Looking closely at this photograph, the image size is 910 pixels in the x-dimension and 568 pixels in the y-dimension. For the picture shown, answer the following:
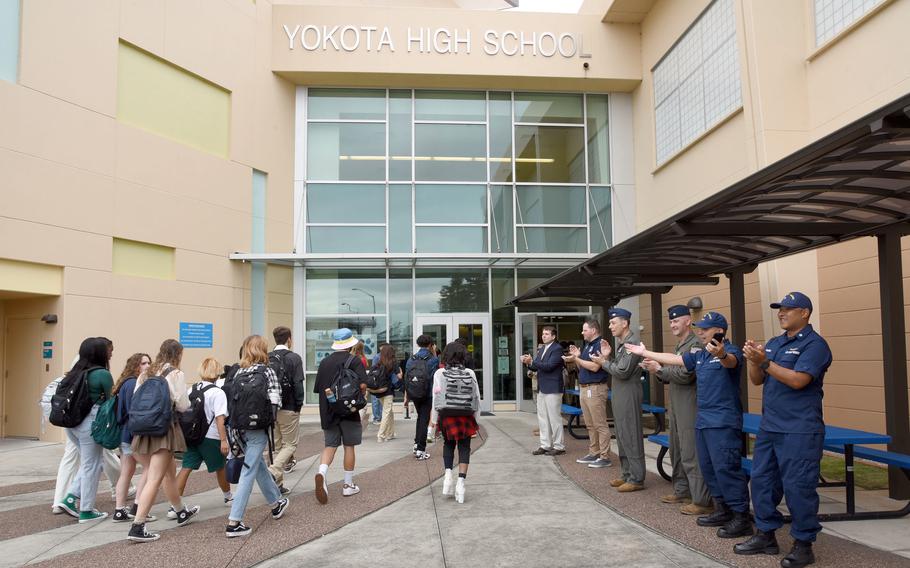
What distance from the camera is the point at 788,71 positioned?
34.8 feet

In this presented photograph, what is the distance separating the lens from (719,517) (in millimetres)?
5586

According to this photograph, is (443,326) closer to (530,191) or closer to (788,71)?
(530,191)

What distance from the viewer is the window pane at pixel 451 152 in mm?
17406

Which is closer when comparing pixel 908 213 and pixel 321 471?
pixel 908 213

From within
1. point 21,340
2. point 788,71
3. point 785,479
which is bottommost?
point 785,479

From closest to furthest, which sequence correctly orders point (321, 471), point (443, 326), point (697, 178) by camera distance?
1. point (321, 471)
2. point (697, 178)
3. point (443, 326)

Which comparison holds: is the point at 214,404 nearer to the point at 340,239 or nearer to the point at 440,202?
the point at 340,239

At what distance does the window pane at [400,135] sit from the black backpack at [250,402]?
12078 millimetres

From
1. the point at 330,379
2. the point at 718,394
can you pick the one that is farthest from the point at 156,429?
the point at 718,394

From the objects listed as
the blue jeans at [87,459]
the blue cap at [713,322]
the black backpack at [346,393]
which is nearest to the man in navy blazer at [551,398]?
the black backpack at [346,393]

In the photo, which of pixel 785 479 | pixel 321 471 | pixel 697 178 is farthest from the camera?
pixel 697 178

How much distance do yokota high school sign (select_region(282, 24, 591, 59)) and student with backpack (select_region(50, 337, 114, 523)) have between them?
40.2 ft

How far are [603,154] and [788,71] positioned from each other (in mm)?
7394

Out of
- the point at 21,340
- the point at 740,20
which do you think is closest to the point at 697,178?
the point at 740,20
